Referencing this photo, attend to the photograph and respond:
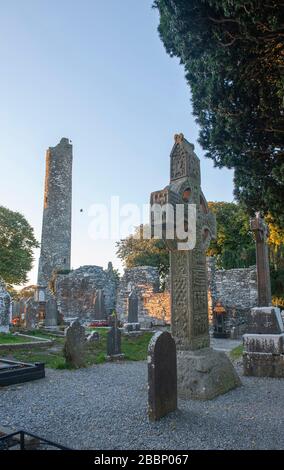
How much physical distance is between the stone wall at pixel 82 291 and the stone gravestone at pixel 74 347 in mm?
13644

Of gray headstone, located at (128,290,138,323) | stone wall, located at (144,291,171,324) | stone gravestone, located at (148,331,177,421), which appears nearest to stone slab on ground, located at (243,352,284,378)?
stone gravestone, located at (148,331,177,421)

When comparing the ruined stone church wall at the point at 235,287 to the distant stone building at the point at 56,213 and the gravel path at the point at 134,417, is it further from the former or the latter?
the distant stone building at the point at 56,213

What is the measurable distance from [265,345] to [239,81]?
16.7 ft

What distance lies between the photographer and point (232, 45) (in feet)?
17.6

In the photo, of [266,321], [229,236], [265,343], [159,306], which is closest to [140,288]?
[159,306]

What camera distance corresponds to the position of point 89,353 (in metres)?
9.98

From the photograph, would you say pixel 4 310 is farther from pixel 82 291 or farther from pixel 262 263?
pixel 262 263

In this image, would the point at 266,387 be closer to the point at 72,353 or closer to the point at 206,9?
the point at 72,353

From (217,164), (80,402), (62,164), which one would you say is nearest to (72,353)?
(80,402)

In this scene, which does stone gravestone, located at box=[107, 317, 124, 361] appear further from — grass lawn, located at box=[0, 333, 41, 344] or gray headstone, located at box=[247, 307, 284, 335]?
gray headstone, located at box=[247, 307, 284, 335]

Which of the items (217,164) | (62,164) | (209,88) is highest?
(62,164)

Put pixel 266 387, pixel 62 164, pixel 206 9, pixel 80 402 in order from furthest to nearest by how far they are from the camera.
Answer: pixel 62 164 → pixel 266 387 → pixel 206 9 → pixel 80 402

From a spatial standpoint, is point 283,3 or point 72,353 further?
point 72,353
